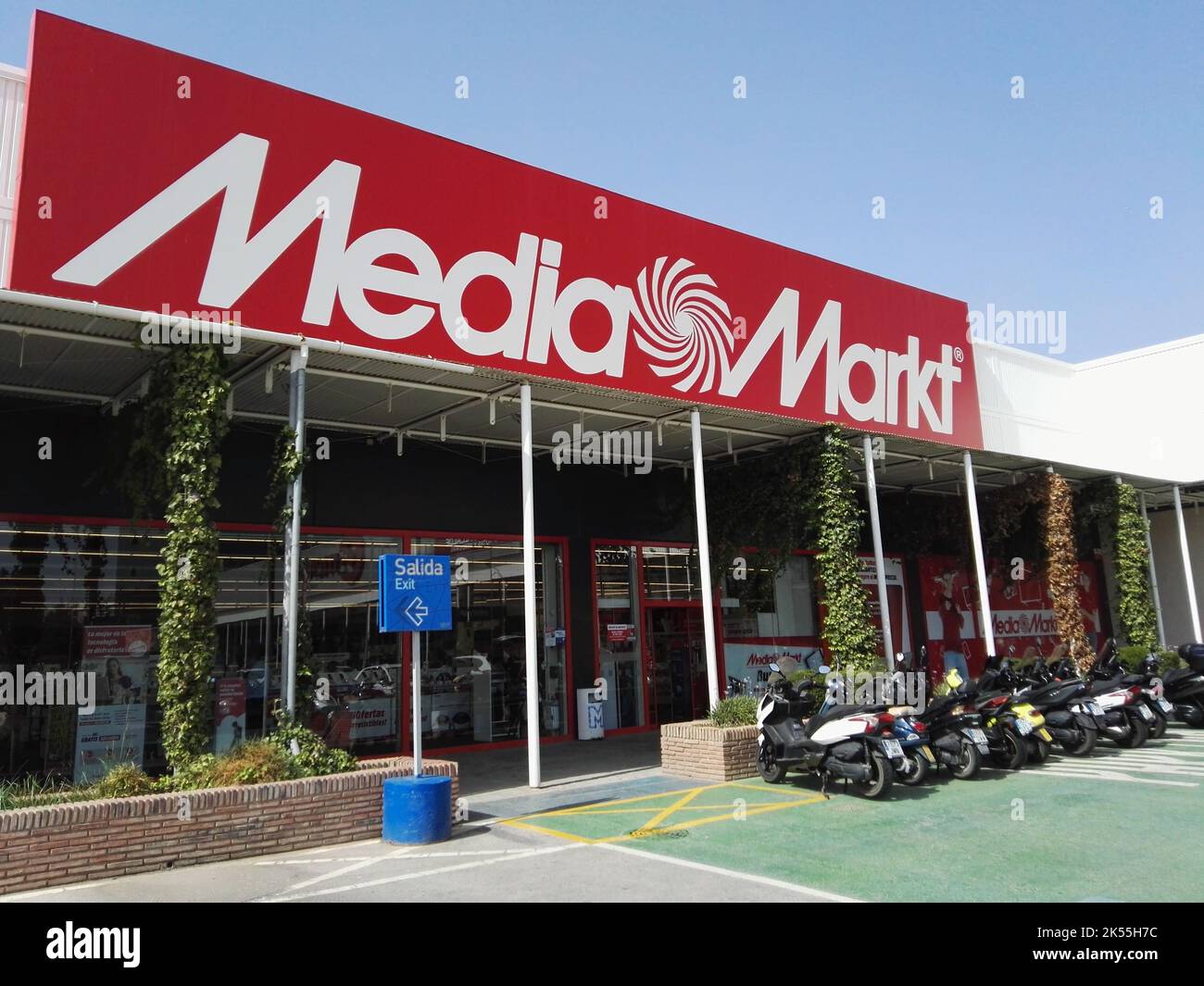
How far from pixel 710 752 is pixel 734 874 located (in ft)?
15.3

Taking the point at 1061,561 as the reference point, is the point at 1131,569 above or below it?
below

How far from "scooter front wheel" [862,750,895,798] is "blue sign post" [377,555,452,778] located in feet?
15.5

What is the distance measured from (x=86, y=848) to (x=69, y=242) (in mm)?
5224

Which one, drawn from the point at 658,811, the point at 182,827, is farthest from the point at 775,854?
the point at 182,827

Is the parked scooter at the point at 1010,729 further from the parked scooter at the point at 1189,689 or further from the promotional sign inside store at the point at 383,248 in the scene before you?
the promotional sign inside store at the point at 383,248

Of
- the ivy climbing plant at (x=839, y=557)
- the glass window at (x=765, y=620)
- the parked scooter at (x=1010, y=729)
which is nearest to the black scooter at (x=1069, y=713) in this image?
the parked scooter at (x=1010, y=729)

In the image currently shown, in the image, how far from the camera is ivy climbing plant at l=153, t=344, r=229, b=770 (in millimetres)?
7789

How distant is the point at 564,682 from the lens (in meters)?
14.8

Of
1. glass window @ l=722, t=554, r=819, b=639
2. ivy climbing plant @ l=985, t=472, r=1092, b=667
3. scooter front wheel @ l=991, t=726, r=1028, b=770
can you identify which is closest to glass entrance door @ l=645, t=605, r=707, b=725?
glass window @ l=722, t=554, r=819, b=639

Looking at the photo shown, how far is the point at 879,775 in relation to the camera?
29.8ft

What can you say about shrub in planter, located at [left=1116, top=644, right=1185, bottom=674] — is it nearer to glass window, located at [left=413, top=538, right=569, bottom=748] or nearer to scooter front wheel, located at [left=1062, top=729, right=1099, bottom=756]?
scooter front wheel, located at [left=1062, top=729, right=1099, bottom=756]

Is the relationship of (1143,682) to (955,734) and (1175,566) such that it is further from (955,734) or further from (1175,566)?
(1175,566)
